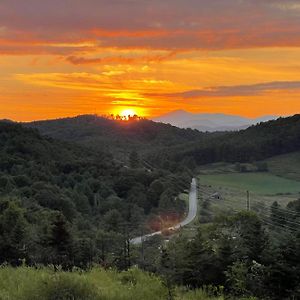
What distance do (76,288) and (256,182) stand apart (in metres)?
122

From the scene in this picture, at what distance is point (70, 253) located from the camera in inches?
917

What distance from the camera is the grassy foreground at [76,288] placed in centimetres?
895

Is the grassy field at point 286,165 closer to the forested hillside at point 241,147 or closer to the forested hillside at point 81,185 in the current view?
the forested hillside at point 241,147

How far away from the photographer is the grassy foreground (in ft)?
29.3

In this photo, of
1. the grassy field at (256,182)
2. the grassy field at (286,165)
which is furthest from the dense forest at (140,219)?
the grassy field at (256,182)

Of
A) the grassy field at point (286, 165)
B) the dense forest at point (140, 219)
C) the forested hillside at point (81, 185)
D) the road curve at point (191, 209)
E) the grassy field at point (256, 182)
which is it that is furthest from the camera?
the grassy field at point (286, 165)

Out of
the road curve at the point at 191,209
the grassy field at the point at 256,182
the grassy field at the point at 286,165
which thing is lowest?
the road curve at the point at 191,209

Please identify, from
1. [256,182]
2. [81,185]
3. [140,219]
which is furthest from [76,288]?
[256,182]

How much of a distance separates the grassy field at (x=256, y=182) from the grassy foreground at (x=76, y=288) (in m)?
105

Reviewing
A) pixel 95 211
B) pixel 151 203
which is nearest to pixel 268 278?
pixel 95 211

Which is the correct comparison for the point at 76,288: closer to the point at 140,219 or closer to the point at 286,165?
the point at 140,219

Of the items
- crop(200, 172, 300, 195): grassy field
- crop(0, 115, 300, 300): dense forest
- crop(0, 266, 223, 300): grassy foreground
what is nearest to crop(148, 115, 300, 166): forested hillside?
crop(0, 115, 300, 300): dense forest

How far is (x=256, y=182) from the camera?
127625 mm

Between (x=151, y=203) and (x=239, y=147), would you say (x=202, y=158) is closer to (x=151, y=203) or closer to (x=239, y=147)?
(x=239, y=147)
